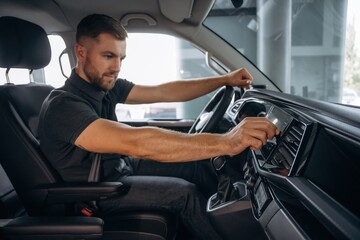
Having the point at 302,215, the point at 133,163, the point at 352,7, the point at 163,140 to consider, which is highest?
the point at 352,7

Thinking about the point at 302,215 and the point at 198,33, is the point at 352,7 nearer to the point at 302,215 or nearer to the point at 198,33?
the point at 198,33

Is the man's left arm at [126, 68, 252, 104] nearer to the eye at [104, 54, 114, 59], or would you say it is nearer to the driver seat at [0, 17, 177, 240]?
the eye at [104, 54, 114, 59]

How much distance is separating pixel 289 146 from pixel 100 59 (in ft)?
3.04

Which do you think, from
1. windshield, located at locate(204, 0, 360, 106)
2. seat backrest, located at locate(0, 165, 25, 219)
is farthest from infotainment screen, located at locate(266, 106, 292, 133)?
seat backrest, located at locate(0, 165, 25, 219)

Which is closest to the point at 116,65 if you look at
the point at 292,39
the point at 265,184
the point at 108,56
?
the point at 108,56

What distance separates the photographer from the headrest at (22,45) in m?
1.38

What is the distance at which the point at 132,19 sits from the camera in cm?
218

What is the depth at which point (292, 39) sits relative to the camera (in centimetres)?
210

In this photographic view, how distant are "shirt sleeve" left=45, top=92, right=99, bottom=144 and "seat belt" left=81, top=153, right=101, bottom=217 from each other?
16cm

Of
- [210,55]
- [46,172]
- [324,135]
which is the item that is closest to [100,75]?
[46,172]

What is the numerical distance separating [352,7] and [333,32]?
9.5 inches

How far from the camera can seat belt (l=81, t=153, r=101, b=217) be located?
1254mm

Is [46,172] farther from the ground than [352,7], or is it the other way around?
[352,7]

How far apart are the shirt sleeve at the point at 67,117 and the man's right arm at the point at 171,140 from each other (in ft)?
0.11
